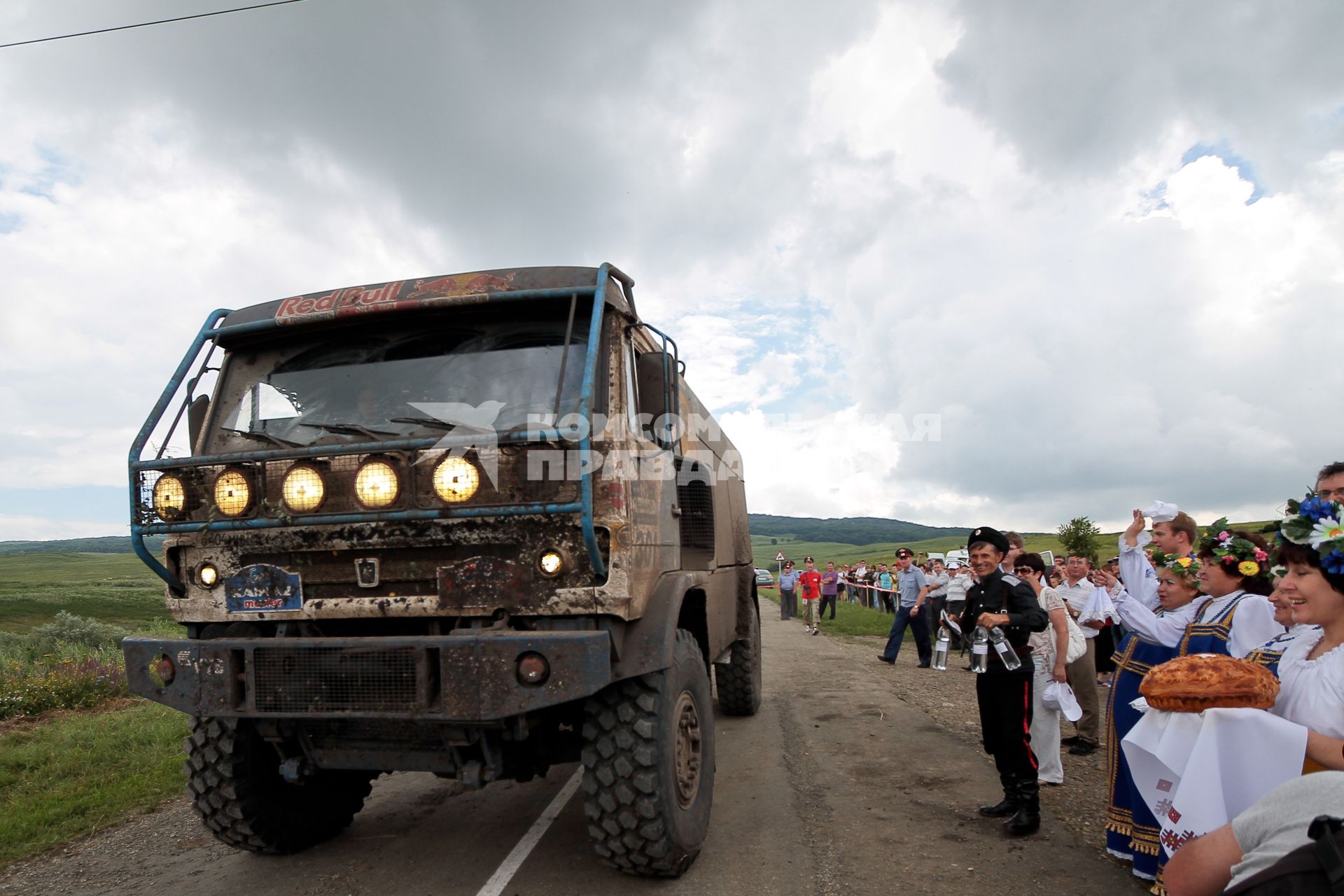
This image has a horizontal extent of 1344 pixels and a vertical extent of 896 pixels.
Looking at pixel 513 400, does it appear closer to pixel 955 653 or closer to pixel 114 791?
pixel 114 791

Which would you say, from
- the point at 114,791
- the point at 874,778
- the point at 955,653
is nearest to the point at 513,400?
the point at 874,778

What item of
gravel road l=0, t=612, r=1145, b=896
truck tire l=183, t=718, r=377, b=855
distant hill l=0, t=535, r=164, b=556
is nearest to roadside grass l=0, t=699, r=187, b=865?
gravel road l=0, t=612, r=1145, b=896

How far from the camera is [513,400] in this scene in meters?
3.97

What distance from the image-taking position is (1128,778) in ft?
14.1

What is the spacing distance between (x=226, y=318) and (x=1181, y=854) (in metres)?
4.87

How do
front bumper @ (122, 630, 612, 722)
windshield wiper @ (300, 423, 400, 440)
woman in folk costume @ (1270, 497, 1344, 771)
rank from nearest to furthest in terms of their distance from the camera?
woman in folk costume @ (1270, 497, 1344, 771), front bumper @ (122, 630, 612, 722), windshield wiper @ (300, 423, 400, 440)

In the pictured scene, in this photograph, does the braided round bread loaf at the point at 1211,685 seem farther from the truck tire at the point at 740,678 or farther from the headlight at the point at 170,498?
the truck tire at the point at 740,678

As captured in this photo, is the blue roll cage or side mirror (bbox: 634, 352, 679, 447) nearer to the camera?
the blue roll cage

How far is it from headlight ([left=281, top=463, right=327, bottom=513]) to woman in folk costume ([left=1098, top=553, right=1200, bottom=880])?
13.9ft

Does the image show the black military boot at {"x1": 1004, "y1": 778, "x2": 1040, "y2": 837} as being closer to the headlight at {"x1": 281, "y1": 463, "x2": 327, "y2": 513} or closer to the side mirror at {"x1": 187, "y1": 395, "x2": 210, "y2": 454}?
the headlight at {"x1": 281, "y1": 463, "x2": 327, "y2": 513}

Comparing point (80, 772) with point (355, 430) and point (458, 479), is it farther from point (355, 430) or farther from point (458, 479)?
point (458, 479)

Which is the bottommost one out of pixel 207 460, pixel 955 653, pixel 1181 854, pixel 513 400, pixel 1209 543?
pixel 955 653

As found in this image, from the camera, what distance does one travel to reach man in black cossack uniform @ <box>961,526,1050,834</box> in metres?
4.84

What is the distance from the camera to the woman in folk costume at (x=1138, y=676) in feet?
13.4
